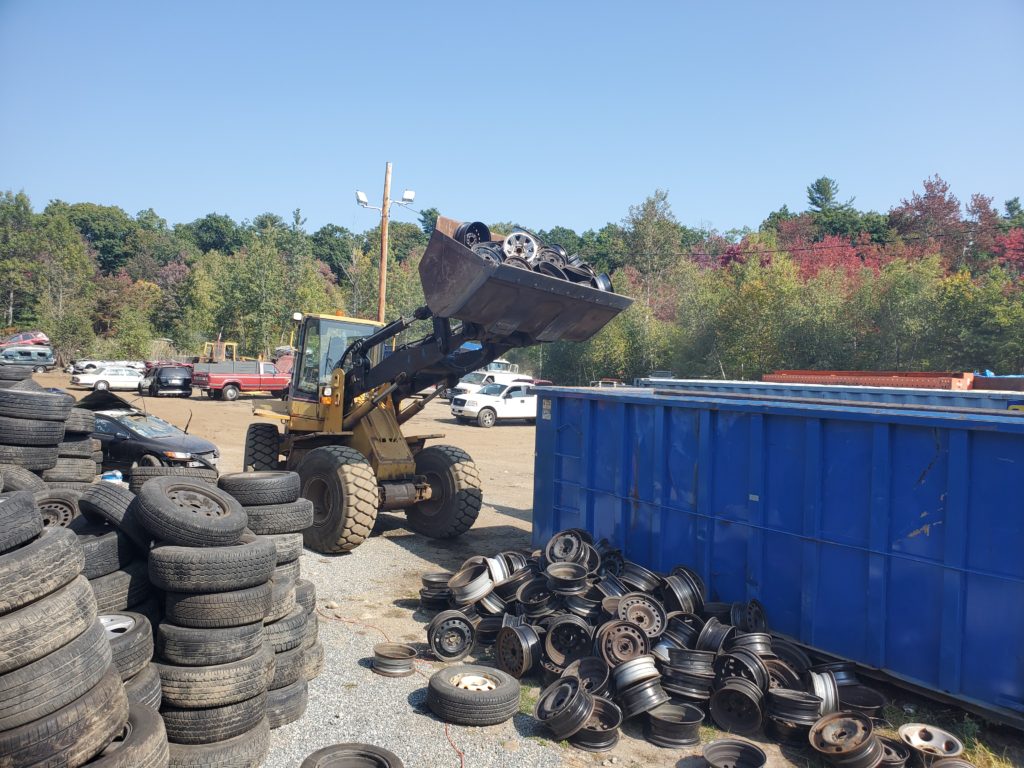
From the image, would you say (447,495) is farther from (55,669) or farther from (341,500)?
(55,669)

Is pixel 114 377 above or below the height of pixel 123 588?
above

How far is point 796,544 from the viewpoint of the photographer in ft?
21.6

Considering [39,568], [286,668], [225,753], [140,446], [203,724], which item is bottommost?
[225,753]

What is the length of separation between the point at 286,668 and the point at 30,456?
14.7ft

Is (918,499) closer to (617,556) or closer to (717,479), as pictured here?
(717,479)

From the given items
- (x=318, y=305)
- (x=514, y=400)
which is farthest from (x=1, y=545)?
(x=318, y=305)

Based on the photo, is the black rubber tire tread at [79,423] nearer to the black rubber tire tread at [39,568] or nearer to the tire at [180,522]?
the tire at [180,522]

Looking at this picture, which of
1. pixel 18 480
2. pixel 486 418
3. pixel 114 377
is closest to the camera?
pixel 18 480

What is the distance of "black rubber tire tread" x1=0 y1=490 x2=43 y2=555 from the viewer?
156 inches

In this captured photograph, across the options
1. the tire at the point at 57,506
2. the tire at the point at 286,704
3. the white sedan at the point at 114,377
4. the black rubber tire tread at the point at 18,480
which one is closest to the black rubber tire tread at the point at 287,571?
the tire at the point at 286,704

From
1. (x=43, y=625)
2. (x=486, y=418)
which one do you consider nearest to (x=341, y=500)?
(x=43, y=625)

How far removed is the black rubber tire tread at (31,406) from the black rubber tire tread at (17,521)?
4350 mm

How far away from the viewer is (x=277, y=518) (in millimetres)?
6227

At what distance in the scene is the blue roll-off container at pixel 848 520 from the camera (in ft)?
17.5
